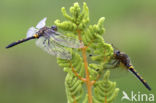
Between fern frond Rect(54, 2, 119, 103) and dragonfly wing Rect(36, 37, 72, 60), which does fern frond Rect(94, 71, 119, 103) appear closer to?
fern frond Rect(54, 2, 119, 103)

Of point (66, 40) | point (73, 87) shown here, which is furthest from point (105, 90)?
point (66, 40)

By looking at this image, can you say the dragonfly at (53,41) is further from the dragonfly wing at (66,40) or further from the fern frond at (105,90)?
the fern frond at (105,90)


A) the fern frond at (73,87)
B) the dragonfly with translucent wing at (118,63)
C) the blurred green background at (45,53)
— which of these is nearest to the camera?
the fern frond at (73,87)

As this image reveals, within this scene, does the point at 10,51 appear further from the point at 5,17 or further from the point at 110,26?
the point at 110,26

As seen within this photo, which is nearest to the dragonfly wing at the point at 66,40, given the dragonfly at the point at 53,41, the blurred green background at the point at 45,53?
the dragonfly at the point at 53,41

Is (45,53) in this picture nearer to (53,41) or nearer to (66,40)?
(53,41)

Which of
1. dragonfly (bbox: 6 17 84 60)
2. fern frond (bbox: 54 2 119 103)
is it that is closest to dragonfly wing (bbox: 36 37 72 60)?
dragonfly (bbox: 6 17 84 60)
